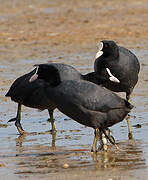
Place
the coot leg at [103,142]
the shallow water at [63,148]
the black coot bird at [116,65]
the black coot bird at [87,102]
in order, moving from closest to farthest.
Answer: the shallow water at [63,148] → the black coot bird at [87,102] → the coot leg at [103,142] → the black coot bird at [116,65]

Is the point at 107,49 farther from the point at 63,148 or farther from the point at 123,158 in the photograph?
the point at 123,158

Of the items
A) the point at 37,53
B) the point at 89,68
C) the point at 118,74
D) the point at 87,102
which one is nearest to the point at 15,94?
the point at 118,74

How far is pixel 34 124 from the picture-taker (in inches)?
398

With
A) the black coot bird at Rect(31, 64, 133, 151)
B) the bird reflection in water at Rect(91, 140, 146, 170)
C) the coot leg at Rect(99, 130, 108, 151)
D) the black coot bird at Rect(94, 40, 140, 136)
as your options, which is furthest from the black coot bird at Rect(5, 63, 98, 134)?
the bird reflection in water at Rect(91, 140, 146, 170)

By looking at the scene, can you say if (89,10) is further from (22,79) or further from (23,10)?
(22,79)

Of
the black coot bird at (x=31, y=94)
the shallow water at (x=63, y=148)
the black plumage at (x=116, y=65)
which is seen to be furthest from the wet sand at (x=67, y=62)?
the black plumage at (x=116, y=65)

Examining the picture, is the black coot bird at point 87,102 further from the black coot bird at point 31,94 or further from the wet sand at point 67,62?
the black coot bird at point 31,94

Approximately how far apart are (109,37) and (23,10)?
648cm

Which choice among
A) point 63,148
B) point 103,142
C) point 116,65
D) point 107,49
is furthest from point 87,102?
point 116,65

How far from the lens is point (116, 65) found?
9609 millimetres

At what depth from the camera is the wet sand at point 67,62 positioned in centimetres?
739

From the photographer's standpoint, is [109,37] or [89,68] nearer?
[89,68]

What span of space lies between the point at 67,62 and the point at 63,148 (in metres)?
6.44

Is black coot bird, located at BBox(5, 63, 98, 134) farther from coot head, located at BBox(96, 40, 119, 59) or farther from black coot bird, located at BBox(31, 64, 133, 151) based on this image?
black coot bird, located at BBox(31, 64, 133, 151)
